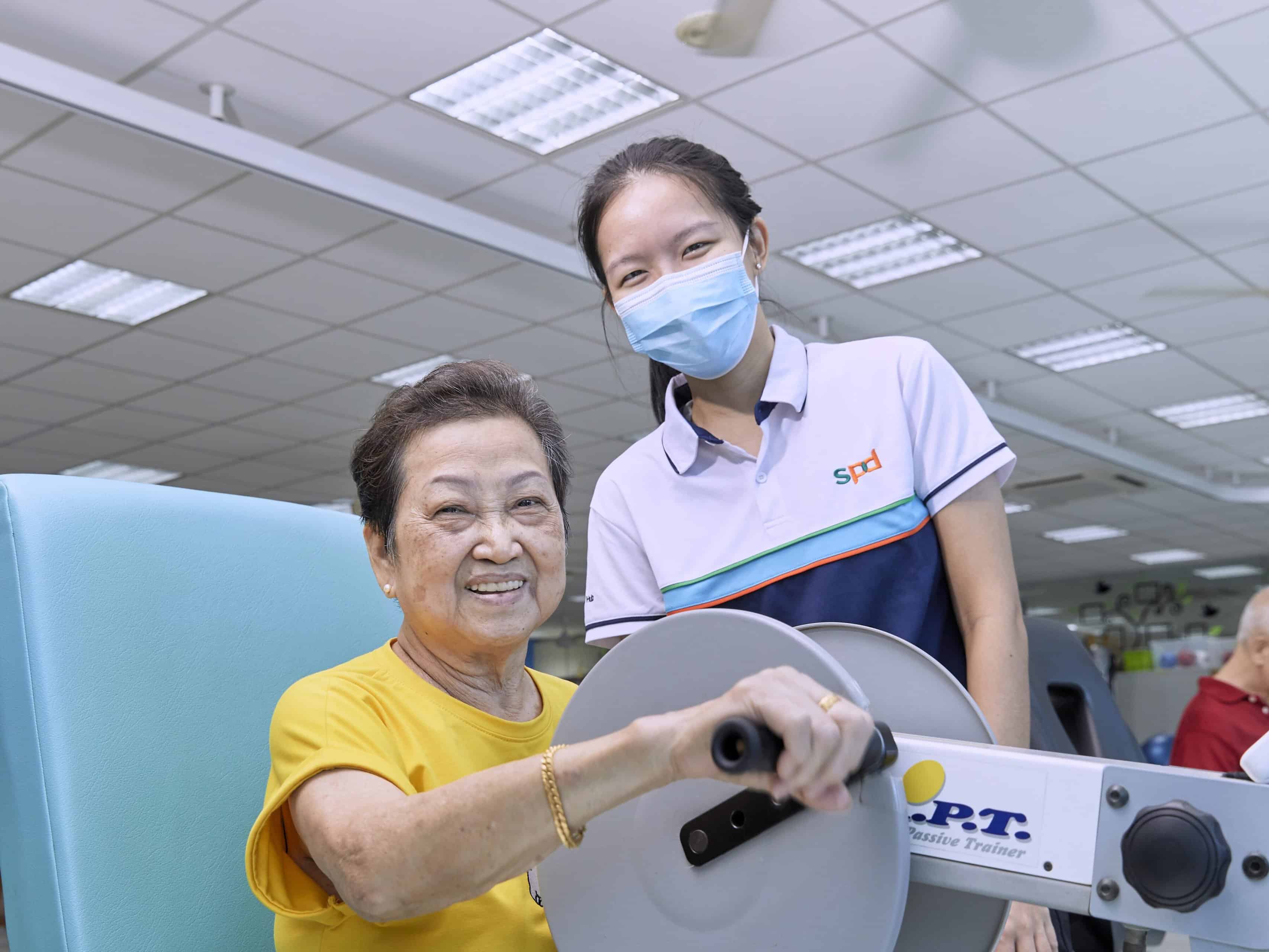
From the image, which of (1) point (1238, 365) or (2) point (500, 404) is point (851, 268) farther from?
(2) point (500, 404)

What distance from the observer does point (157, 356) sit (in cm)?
620

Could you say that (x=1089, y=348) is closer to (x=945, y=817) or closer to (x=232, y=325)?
(x=232, y=325)

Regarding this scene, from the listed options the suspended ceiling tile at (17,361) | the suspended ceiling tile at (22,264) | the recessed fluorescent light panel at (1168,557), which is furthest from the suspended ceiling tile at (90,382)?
the recessed fluorescent light panel at (1168,557)

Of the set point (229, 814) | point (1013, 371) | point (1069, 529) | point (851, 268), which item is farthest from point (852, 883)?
point (1069, 529)

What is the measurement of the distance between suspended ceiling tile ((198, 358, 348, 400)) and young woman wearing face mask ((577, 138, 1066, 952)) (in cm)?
535

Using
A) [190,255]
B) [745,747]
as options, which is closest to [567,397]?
[190,255]

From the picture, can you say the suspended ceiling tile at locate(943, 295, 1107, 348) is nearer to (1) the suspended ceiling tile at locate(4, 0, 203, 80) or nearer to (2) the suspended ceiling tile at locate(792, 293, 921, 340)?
(2) the suspended ceiling tile at locate(792, 293, 921, 340)

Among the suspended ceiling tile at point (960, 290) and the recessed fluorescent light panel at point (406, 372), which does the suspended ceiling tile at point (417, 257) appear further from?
the suspended ceiling tile at point (960, 290)

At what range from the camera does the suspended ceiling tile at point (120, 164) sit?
4113mm

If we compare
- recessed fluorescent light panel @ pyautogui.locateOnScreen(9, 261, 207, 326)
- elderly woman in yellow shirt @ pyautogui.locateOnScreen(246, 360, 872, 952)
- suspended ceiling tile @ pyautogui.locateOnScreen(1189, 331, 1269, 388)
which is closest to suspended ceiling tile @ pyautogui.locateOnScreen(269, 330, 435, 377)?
recessed fluorescent light panel @ pyautogui.locateOnScreen(9, 261, 207, 326)

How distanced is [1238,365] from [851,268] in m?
2.82

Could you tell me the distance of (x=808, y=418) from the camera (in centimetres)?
120

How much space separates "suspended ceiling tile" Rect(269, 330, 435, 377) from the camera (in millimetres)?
6012

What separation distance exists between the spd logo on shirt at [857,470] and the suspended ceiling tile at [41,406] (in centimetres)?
662
